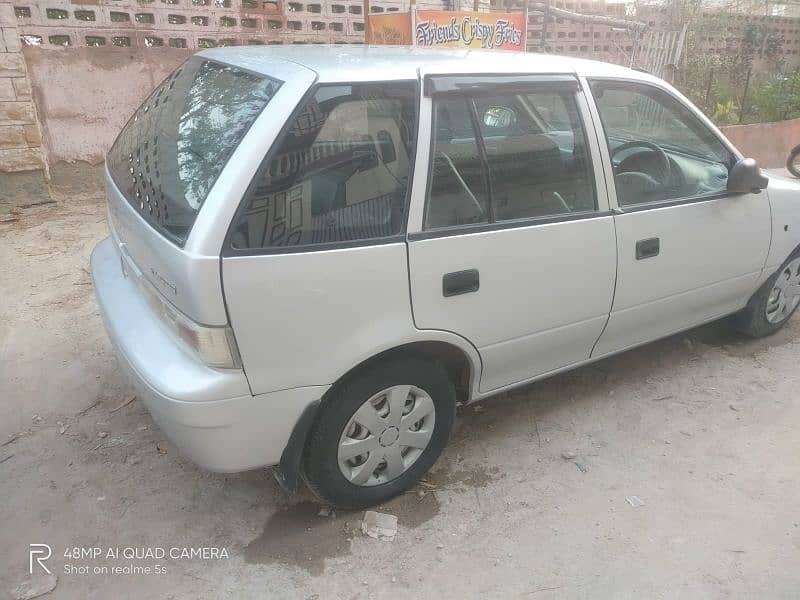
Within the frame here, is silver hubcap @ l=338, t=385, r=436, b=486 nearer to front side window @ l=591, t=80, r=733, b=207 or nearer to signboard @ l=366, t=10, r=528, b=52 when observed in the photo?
front side window @ l=591, t=80, r=733, b=207

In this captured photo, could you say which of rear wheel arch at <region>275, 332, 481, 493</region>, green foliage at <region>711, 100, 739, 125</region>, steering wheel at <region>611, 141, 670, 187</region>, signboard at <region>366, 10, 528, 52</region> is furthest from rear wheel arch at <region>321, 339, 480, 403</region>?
green foliage at <region>711, 100, 739, 125</region>

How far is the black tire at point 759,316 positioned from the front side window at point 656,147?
88 centimetres

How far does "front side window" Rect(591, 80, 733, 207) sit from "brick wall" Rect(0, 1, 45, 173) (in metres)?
4.85

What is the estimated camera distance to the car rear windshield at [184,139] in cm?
208

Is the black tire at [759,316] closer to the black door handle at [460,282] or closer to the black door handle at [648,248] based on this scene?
the black door handle at [648,248]

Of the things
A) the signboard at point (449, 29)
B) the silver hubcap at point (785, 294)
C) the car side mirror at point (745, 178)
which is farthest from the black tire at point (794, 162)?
the car side mirror at point (745, 178)

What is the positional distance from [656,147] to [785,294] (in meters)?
1.50

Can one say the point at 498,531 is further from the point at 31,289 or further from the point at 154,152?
the point at 31,289

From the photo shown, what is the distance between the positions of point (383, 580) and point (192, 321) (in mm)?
1154

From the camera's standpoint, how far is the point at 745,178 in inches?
122

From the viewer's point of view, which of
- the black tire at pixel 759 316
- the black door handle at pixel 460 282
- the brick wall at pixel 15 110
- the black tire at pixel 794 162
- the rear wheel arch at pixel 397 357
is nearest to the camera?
the rear wheel arch at pixel 397 357

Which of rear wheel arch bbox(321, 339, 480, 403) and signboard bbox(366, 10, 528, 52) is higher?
signboard bbox(366, 10, 528, 52)

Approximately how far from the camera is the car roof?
7.32 ft

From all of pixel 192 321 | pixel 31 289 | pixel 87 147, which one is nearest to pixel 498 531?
pixel 192 321
